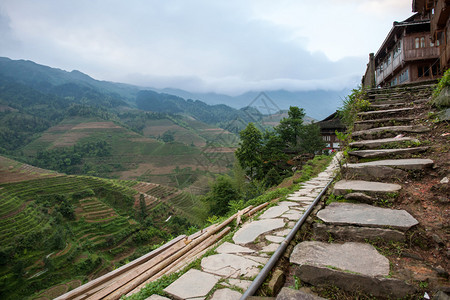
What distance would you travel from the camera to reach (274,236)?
2537 millimetres

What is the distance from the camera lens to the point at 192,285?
1.80m

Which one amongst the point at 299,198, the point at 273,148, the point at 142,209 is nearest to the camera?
the point at 299,198

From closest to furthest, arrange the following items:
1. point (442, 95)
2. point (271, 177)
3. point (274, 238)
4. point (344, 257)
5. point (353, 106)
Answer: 1. point (344, 257)
2. point (274, 238)
3. point (442, 95)
4. point (353, 106)
5. point (271, 177)

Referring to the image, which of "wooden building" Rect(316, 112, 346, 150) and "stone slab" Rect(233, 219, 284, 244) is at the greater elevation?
"wooden building" Rect(316, 112, 346, 150)

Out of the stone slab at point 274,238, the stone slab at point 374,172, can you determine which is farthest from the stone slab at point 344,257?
the stone slab at point 374,172

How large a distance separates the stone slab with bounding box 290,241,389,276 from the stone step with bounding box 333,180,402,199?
728 mm

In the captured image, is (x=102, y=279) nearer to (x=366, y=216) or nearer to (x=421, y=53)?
(x=366, y=216)

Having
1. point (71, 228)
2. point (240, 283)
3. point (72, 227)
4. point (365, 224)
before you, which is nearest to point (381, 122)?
point (365, 224)

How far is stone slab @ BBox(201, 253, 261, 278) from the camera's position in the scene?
190 centimetres

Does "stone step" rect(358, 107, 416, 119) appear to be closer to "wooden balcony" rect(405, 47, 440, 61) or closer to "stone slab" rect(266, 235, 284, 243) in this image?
"stone slab" rect(266, 235, 284, 243)

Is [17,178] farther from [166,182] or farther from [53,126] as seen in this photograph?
[53,126]

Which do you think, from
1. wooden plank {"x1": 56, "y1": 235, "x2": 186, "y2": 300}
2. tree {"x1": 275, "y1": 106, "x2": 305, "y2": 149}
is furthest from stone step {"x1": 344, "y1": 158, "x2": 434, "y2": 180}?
tree {"x1": 275, "y1": 106, "x2": 305, "y2": 149}

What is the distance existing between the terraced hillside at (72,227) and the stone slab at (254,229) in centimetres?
1237

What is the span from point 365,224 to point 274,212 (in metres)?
1.75
